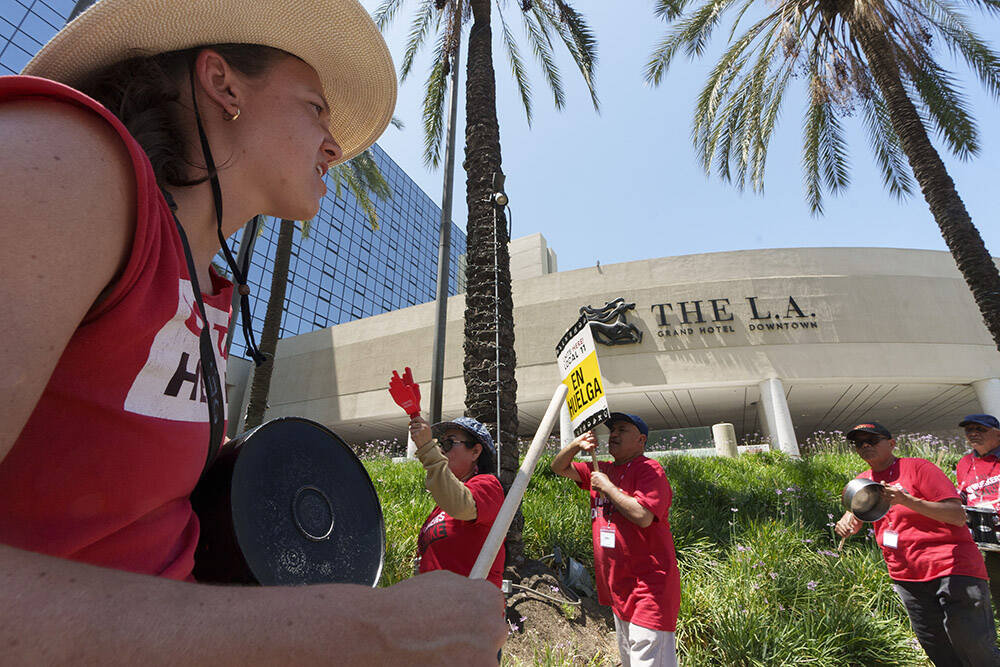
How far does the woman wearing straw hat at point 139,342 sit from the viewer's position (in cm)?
43

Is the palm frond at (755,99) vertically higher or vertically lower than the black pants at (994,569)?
higher

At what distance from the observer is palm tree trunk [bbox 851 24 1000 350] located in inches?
337

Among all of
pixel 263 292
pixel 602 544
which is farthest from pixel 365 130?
pixel 263 292

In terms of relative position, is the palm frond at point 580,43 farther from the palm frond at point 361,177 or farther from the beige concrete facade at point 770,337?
the beige concrete facade at point 770,337

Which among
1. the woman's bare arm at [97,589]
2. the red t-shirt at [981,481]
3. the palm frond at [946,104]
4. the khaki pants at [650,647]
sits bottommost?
the khaki pants at [650,647]

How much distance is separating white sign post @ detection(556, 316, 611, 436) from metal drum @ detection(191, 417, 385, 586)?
7.75ft

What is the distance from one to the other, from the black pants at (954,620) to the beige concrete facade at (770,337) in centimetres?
1666

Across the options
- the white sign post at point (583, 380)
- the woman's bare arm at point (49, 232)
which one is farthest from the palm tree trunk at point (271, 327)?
the woman's bare arm at point (49, 232)

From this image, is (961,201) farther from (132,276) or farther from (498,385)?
(132,276)

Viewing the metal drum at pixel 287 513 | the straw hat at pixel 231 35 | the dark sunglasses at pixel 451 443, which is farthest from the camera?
the dark sunglasses at pixel 451 443

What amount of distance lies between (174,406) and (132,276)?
21 centimetres

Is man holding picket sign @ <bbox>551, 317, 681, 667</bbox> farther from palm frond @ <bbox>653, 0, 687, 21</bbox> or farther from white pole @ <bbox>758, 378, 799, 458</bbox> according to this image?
white pole @ <bbox>758, 378, 799, 458</bbox>

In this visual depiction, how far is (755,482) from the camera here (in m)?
9.35

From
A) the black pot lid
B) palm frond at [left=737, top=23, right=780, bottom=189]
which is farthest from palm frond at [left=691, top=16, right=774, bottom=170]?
the black pot lid
